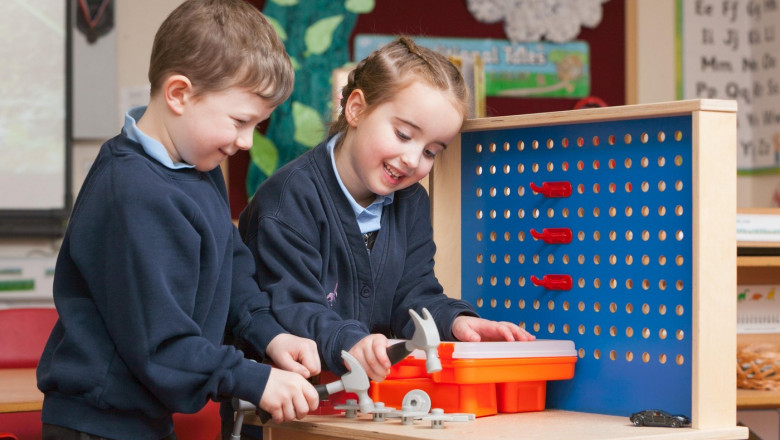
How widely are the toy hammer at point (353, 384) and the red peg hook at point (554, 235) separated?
345 millimetres

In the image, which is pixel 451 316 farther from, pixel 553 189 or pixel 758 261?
pixel 758 261

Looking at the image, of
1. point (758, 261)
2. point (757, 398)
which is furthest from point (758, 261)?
point (757, 398)

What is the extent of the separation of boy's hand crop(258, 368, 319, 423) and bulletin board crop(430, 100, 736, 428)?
372mm

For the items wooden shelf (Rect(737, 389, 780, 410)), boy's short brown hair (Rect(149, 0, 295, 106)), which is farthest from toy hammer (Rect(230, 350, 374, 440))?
wooden shelf (Rect(737, 389, 780, 410))

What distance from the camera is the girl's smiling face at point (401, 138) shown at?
4.21ft

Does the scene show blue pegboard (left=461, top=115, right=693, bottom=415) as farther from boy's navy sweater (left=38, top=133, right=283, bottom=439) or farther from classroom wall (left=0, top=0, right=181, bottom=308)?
classroom wall (left=0, top=0, right=181, bottom=308)

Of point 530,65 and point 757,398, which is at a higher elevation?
point 530,65

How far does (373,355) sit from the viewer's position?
3.62ft

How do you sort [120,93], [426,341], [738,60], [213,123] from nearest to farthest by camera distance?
[426,341] → [213,123] → [120,93] → [738,60]

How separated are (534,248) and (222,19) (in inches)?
20.1

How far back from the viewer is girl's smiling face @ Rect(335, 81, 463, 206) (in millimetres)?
1282

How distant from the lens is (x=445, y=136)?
1308mm

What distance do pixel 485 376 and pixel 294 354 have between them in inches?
9.0

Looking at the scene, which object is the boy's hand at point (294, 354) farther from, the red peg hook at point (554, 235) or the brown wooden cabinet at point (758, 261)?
the brown wooden cabinet at point (758, 261)
